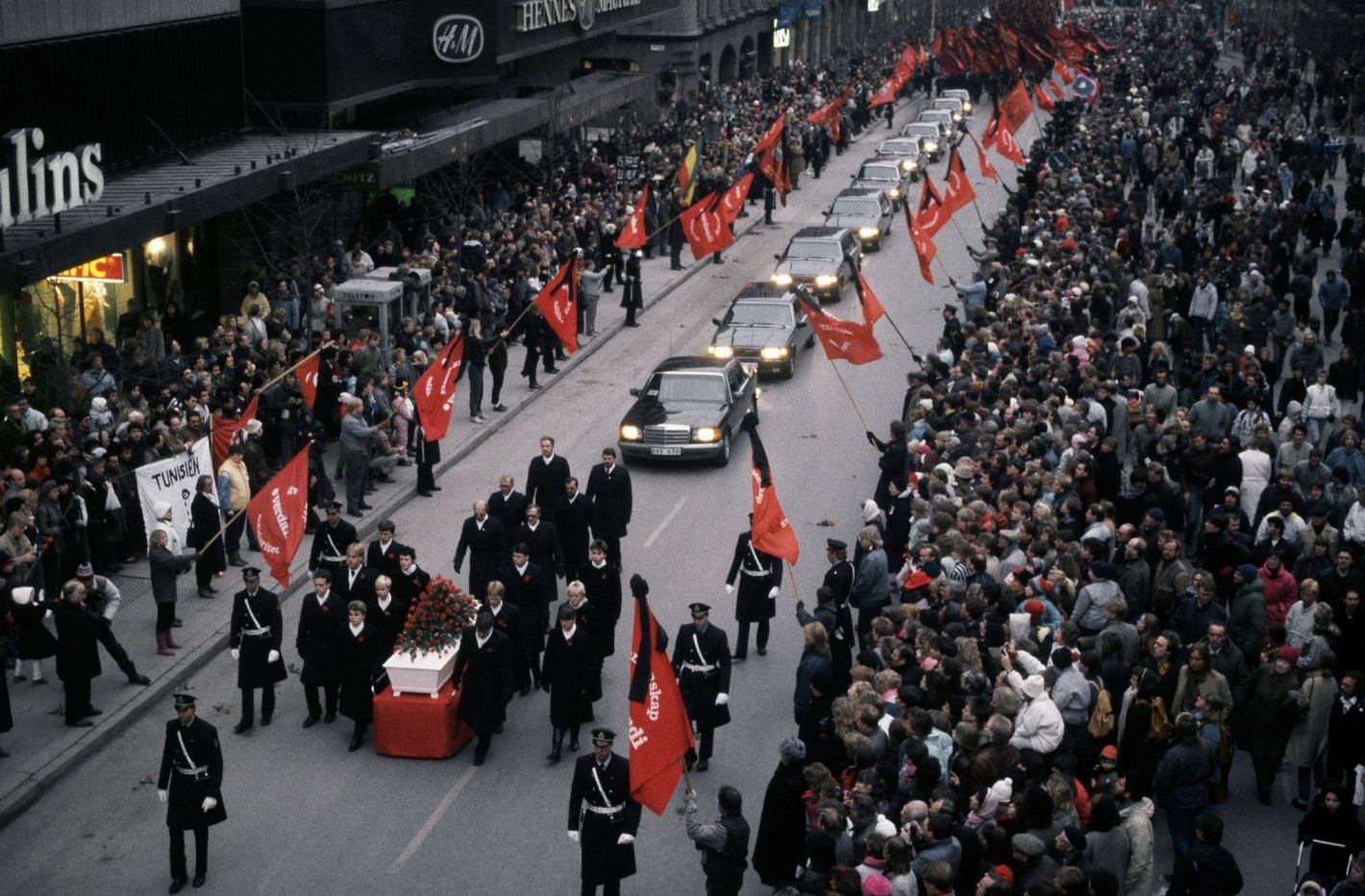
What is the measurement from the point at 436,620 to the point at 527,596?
1.27 m

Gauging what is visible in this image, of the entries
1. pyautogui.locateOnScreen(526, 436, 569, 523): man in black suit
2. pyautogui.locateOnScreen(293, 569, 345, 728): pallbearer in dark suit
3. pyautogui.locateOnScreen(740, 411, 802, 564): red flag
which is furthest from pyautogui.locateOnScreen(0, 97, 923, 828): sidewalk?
pyautogui.locateOnScreen(740, 411, 802, 564): red flag

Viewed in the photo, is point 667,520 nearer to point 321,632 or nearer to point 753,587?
point 753,587

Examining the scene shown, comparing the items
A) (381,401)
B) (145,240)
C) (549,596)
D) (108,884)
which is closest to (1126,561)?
(549,596)

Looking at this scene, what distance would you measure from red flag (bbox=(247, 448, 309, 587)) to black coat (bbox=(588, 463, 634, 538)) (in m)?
3.72

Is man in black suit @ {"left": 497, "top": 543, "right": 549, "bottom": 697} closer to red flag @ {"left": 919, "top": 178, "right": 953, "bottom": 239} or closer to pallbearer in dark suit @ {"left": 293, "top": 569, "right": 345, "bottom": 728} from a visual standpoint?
pallbearer in dark suit @ {"left": 293, "top": 569, "right": 345, "bottom": 728}

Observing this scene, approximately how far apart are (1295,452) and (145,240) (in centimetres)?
1609

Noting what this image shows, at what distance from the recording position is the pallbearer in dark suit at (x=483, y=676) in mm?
15234

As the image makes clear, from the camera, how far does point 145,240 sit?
989 inches

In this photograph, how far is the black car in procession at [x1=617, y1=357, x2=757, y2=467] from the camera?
2433 centimetres

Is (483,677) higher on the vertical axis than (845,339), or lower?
lower

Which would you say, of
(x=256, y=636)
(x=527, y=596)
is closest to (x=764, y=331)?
(x=527, y=596)

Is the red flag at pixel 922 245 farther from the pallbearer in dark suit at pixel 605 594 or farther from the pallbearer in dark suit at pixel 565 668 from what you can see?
the pallbearer in dark suit at pixel 565 668

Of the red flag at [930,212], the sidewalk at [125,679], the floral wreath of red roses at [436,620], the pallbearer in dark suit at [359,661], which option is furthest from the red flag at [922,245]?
the pallbearer in dark suit at [359,661]

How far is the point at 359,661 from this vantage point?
15547 mm
